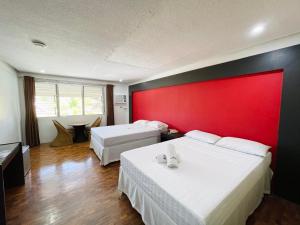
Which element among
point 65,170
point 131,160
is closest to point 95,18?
point 131,160

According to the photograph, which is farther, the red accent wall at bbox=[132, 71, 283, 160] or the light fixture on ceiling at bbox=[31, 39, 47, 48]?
the red accent wall at bbox=[132, 71, 283, 160]

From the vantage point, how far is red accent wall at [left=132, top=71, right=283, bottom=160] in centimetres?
208

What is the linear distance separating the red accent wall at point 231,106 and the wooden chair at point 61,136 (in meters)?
3.33

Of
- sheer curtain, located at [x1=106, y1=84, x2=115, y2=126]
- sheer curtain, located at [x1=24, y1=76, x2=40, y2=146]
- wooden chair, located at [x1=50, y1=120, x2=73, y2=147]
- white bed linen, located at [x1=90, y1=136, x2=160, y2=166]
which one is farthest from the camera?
sheer curtain, located at [x1=106, y1=84, x2=115, y2=126]

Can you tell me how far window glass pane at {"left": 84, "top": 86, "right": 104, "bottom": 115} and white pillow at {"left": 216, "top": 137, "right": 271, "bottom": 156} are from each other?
15.5ft

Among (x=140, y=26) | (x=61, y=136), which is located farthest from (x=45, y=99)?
(x=140, y=26)

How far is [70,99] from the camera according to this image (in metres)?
4.89

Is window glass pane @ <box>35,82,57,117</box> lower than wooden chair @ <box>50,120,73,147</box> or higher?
higher

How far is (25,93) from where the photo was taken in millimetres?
3980

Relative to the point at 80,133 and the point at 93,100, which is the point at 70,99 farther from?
the point at 80,133

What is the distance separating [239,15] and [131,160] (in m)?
2.14

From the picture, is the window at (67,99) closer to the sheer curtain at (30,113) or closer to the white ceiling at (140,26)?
the sheer curtain at (30,113)

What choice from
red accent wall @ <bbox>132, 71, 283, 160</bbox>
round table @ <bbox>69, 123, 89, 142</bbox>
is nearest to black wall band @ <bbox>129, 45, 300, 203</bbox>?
red accent wall @ <bbox>132, 71, 283, 160</bbox>

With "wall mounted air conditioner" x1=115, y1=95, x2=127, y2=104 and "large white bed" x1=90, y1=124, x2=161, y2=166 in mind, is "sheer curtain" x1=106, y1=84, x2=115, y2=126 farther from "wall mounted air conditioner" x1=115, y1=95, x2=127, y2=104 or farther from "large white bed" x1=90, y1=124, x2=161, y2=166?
"large white bed" x1=90, y1=124, x2=161, y2=166
